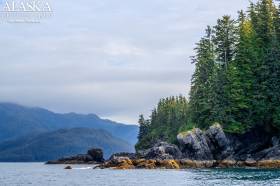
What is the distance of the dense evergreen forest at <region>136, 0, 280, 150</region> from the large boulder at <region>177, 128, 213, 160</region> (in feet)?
19.4

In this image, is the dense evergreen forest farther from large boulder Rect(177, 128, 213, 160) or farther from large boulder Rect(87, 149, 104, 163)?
large boulder Rect(87, 149, 104, 163)

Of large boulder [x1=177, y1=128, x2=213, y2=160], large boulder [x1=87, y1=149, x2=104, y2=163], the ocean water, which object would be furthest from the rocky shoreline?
large boulder [x1=87, y1=149, x2=104, y2=163]

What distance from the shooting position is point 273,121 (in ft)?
340

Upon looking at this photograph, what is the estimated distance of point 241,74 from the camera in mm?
111375

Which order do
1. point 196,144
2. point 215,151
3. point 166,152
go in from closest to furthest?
1. point 196,144
2. point 215,151
3. point 166,152

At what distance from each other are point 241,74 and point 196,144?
1953 cm

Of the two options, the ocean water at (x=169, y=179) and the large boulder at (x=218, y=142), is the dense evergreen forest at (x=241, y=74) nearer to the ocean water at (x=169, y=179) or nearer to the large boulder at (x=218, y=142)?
the large boulder at (x=218, y=142)

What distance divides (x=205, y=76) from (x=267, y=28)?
696 inches

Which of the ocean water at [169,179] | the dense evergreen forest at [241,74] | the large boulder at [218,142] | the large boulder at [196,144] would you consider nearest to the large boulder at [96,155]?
the dense evergreen forest at [241,74]

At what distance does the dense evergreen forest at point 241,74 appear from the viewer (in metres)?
106

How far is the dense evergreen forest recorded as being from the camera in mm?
106250

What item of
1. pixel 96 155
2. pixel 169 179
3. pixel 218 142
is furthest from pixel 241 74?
pixel 96 155

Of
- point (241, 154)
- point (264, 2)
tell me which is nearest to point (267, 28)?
point (264, 2)

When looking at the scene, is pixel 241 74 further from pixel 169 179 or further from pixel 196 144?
pixel 169 179
